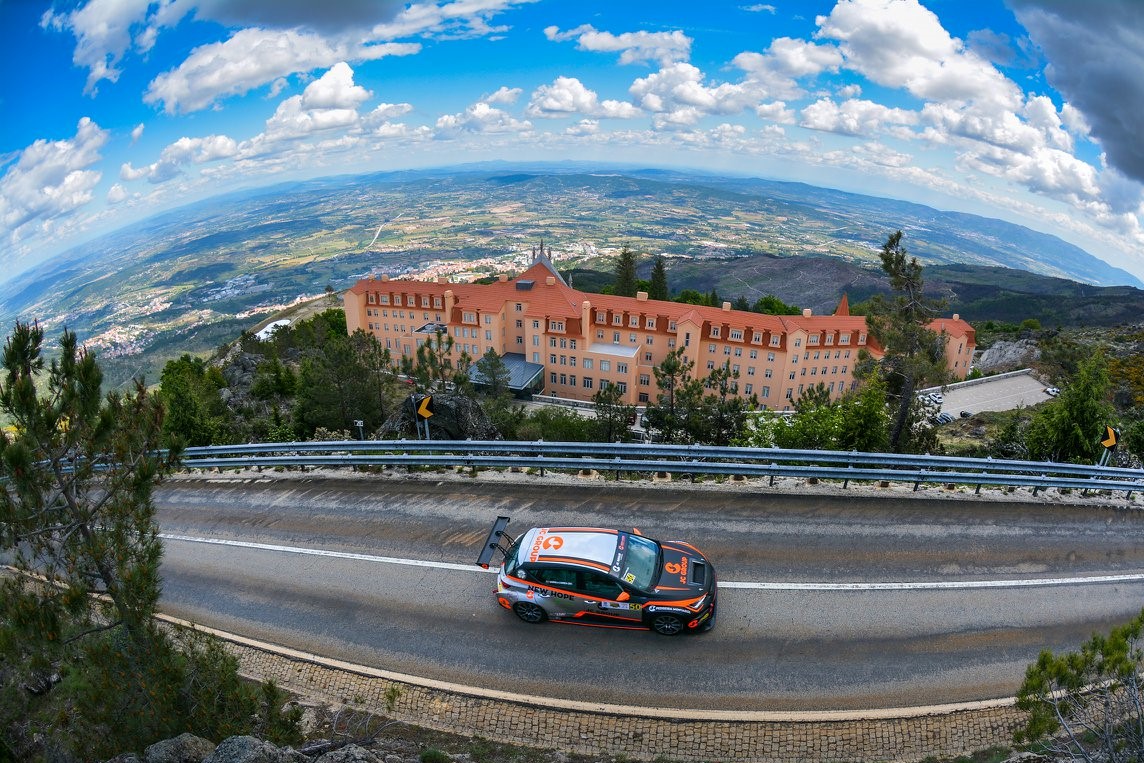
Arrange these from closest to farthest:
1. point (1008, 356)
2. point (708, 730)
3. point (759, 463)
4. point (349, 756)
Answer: point (349, 756), point (708, 730), point (759, 463), point (1008, 356)

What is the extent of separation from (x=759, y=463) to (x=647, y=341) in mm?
48516

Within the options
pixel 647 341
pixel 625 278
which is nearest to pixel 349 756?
pixel 647 341

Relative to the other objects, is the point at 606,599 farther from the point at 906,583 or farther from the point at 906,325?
the point at 906,325

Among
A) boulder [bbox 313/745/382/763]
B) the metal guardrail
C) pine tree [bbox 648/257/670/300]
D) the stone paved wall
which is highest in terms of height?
pine tree [bbox 648/257/670/300]

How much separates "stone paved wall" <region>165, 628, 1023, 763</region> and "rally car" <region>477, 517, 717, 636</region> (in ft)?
5.68

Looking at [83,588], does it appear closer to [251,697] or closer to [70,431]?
[70,431]

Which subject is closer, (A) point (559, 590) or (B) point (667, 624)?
(B) point (667, 624)

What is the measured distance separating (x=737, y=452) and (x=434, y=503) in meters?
8.39

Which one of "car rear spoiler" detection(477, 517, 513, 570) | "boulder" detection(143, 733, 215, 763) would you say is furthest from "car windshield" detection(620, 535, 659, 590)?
"boulder" detection(143, 733, 215, 763)

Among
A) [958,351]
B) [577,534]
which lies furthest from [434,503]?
[958,351]

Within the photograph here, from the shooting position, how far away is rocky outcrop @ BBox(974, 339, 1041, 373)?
61550 mm

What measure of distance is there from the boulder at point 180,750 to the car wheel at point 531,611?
5284 mm

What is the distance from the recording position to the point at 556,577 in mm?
10914

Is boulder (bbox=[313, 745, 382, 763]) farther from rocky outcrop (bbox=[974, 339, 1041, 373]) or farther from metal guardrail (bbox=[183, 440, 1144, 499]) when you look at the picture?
rocky outcrop (bbox=[974, 339, 1041, 373])
